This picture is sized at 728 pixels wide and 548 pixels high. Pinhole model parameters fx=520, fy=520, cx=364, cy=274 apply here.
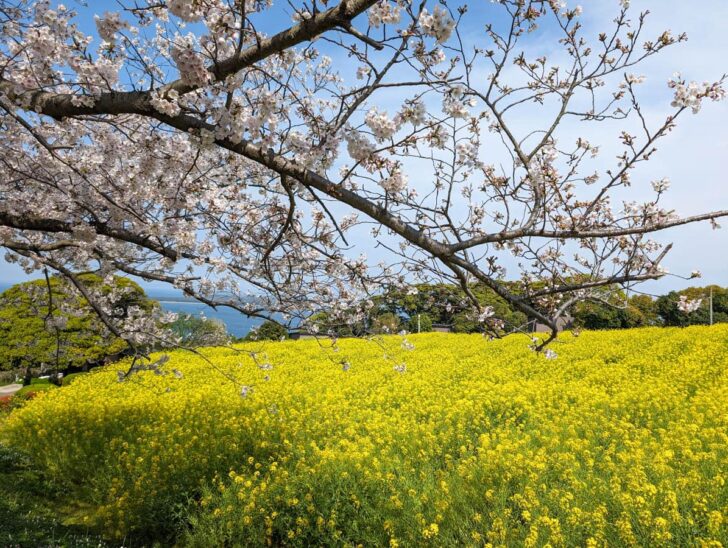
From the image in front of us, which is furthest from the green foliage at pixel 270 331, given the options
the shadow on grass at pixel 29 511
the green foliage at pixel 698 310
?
the green foliage at pixel 698 310

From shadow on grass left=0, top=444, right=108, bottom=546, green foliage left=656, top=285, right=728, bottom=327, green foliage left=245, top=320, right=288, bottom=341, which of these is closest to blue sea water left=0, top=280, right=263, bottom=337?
green foliage left=245, top=320, right=288, bottom=341

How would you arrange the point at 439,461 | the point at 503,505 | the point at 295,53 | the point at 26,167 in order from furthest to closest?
the point at 439,461 < the point at 26,167 < the point at 503,505 < the point at 295,53

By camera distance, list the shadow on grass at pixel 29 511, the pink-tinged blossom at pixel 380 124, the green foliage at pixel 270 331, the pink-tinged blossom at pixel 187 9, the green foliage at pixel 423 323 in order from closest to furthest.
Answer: the pink-tinged blossom at pixel 187 9
the pink-tinged blossom at pixel 380 124
the shadow on grass at pixel 29 511
the green foliage at pixel 270 331
the green foliage at pixel 423 323

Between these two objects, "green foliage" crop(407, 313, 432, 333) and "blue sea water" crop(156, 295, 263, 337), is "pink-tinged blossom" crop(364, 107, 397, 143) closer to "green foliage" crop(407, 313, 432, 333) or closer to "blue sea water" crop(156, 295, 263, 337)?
"blue sea water" crop(156, 295, 263, 337)

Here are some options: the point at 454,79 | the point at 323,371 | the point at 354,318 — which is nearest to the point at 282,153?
the point at 454,79

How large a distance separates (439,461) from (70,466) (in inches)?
201

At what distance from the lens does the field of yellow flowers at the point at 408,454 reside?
4059 millimetres

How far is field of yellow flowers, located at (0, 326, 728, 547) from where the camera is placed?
13.3ft

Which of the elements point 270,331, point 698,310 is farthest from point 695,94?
point 698,310

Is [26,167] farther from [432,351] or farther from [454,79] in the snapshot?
[432,351]

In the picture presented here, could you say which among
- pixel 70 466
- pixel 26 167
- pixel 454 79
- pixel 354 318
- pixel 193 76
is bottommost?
pixel 70 466

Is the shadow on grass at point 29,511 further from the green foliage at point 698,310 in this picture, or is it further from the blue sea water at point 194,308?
the green foliage at point 698,310

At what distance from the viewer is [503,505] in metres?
4.16

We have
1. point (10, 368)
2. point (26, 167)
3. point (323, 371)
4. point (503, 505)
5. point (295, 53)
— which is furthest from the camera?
point (10, 368)
